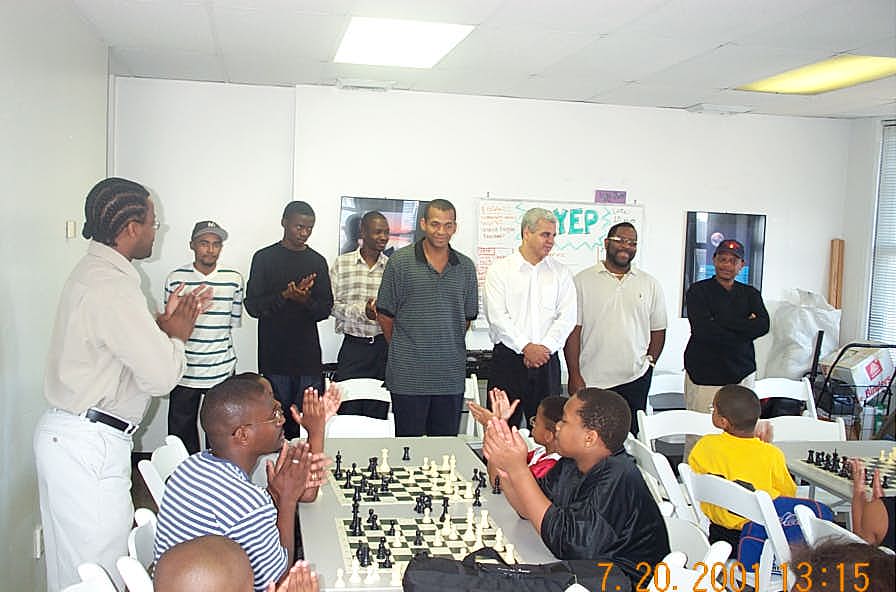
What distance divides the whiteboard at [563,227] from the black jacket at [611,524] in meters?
4.13

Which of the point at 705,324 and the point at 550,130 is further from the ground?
the point at 550,130

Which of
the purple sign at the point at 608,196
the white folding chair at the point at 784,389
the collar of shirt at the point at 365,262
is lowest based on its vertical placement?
the white folding chair at the point at 784,389

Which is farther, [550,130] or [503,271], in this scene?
[550,130]

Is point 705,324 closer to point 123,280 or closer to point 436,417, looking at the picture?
point 436,417

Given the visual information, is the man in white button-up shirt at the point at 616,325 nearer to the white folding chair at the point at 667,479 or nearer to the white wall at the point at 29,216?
the white folding chair at the point at 667,479

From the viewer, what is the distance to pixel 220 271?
5.33 m

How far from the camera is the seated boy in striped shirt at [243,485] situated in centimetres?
219

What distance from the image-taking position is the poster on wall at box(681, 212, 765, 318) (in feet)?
23.0

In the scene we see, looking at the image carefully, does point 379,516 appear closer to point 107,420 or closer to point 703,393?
point 107,420

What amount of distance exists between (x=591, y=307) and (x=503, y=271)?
2.50ft

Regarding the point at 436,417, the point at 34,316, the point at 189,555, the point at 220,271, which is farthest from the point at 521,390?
the point at 189,555

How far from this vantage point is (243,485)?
224cm

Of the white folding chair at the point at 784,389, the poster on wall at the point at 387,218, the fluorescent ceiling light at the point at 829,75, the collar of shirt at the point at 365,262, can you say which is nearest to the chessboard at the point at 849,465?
the white folding chair at the point at 784,389

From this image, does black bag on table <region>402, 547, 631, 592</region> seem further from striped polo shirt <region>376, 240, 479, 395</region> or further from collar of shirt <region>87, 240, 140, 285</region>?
striped polo shirt <region>376, 240, 479, 395</region>
